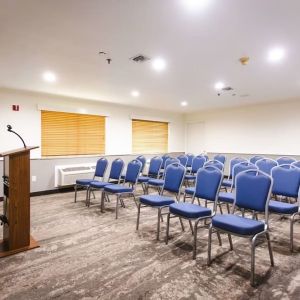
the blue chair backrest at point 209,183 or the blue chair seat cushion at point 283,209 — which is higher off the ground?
the blue chair backrest at point 209,183

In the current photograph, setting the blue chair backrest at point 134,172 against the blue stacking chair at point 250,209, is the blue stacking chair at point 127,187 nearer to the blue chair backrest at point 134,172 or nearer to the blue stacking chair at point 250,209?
the blue chair backrest at point 134,172

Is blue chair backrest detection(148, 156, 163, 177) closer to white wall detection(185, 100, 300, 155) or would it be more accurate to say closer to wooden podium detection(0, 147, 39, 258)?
wooden podium detection(0, 147, 39, 258)

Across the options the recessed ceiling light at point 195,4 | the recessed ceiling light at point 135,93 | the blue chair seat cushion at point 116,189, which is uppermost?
the recessed ceiling light at point 195,4

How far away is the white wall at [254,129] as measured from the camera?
696 centimetres

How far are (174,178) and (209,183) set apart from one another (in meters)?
0.60

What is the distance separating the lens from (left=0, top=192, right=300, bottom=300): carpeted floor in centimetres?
197

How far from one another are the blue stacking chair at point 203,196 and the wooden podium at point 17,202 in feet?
5.26

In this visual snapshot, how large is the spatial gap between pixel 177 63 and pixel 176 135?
5.57 meters

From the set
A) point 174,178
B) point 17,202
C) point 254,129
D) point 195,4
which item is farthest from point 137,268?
point 254,129

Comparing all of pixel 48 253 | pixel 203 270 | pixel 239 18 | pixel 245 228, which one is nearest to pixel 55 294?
pixel 48 253

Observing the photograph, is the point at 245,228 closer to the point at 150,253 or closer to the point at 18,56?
the point at 150,253

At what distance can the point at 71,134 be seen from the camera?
6.48 metres

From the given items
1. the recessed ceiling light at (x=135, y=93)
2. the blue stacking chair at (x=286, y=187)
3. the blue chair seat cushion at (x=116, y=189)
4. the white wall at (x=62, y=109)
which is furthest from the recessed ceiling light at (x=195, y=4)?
→ the white wall at (x=62, y=109)

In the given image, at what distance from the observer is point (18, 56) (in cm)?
347
